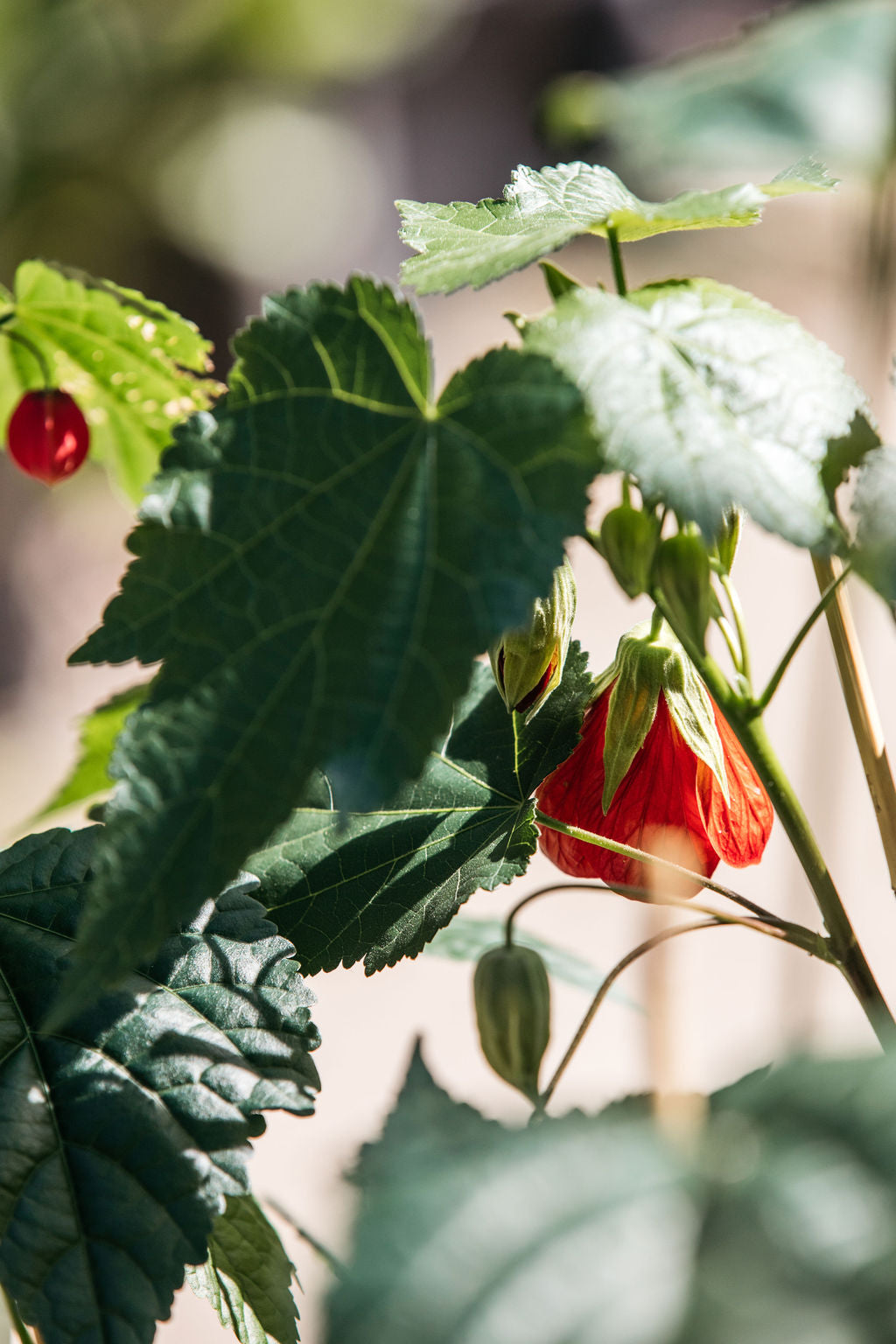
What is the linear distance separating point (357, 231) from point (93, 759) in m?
2.43

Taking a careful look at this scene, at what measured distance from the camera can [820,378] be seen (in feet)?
0.77

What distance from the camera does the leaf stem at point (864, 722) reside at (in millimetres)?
296

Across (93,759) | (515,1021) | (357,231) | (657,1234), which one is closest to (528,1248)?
(657,1234)

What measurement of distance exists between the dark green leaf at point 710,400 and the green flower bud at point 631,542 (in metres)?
0.03

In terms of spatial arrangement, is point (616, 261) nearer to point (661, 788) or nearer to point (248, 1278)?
point (661, 788)

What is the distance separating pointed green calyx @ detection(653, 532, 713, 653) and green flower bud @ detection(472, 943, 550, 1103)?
0.34 feet

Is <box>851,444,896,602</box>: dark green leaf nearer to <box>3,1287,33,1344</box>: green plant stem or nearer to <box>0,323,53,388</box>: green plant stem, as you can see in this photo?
<box>3,1287,33,1344</box>: green plant stem

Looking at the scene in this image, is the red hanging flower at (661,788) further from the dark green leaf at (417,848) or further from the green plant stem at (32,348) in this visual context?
the green plant stem at (32,348)

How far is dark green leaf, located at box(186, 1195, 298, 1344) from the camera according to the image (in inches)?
12.9

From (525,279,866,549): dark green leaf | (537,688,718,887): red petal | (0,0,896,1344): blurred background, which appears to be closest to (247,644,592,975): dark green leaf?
(537,688,718,887): red petal

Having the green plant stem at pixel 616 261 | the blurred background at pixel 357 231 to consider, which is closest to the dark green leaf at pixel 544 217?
the green plant stem at pixel 616 261

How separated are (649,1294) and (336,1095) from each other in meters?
1.57

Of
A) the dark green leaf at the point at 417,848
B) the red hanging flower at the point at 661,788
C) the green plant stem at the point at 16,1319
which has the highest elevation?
the red hanging flower at the point at 661,788

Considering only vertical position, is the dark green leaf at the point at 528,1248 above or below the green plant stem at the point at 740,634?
below
